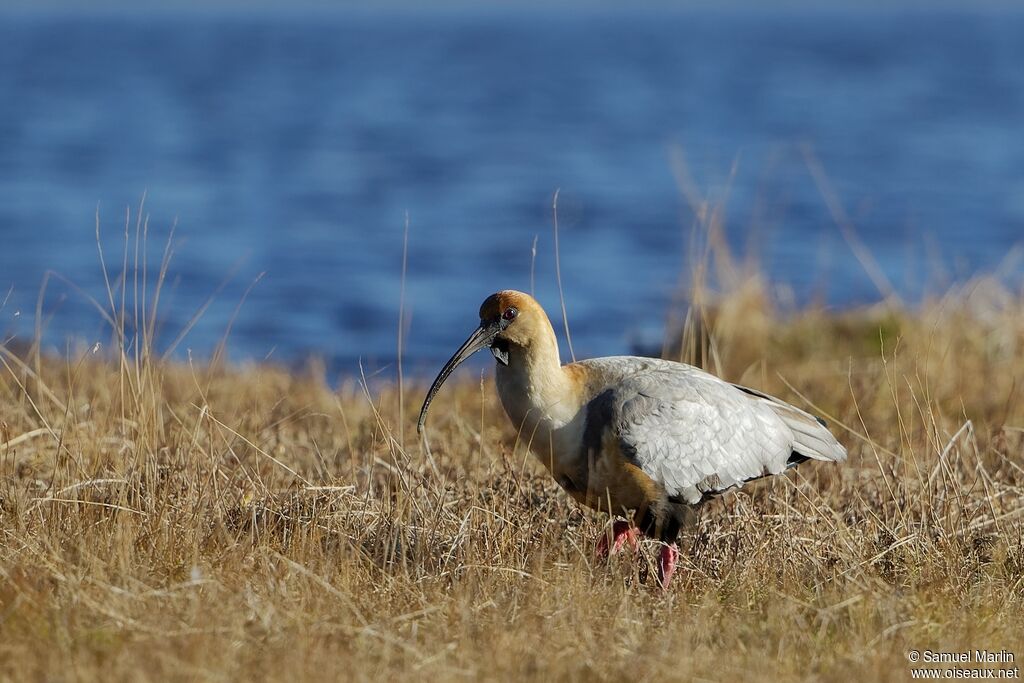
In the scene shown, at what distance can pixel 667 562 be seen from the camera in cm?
527

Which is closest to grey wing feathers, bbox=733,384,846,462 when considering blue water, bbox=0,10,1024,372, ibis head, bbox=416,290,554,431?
ibis head, bbox=416,290,554,431

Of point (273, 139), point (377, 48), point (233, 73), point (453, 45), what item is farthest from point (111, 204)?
point (453, 45)

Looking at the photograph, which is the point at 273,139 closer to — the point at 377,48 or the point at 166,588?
the point at 166,588

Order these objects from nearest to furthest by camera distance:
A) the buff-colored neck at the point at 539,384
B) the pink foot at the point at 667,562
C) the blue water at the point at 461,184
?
the pink foot at the point at 667,562, the buff-colored neck at the point at 539,384, the blue water at the point at 461,184

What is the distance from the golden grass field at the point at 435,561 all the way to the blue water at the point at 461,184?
0.96m

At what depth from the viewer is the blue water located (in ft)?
52.6

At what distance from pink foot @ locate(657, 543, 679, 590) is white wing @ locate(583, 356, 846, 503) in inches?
10.3

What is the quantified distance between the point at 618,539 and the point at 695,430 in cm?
53

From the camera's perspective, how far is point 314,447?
6.29m

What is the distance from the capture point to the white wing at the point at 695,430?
5457 mm

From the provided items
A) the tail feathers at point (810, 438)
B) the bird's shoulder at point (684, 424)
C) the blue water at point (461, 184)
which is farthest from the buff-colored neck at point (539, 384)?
the blue water at point (461, 184)

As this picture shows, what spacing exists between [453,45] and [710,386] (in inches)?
3276

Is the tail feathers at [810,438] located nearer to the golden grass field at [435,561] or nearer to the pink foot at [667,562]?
the golden grass field at [435,561]

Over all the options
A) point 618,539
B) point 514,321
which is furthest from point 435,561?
point 514,321
